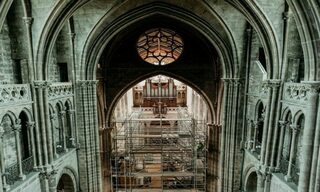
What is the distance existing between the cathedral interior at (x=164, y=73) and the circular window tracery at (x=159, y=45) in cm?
9

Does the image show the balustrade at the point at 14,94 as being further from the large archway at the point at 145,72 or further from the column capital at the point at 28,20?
the large archway at the point at 145,72

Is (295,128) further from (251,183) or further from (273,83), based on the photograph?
(251,183)

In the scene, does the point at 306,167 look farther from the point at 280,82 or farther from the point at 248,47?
the point at 248,47

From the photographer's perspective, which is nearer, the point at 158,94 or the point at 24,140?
the point at 24,140

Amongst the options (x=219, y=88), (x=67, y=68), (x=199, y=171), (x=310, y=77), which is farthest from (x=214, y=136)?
(x=310, y=77)

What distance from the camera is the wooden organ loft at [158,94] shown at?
28375mm

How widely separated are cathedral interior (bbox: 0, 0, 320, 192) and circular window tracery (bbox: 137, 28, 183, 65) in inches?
3.6

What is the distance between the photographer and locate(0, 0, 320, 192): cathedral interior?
26.9ft

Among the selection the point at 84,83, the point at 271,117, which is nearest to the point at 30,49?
the point at 84,83

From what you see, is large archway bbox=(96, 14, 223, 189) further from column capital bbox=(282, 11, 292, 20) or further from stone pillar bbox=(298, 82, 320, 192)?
stone pillar bbox=(298, 82, 320, 192)

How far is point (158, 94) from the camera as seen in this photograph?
1124 inches

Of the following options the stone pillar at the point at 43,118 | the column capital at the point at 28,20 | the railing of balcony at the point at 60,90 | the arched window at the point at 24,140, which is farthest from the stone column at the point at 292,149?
the column capital at the point at 28,20

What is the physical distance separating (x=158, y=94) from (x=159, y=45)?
10040 millimetres

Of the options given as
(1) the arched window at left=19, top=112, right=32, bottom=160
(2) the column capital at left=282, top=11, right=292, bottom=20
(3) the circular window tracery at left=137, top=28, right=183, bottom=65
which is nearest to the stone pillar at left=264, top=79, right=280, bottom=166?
(2) the column capital at left=282, top=11, right=292, bottom=20
